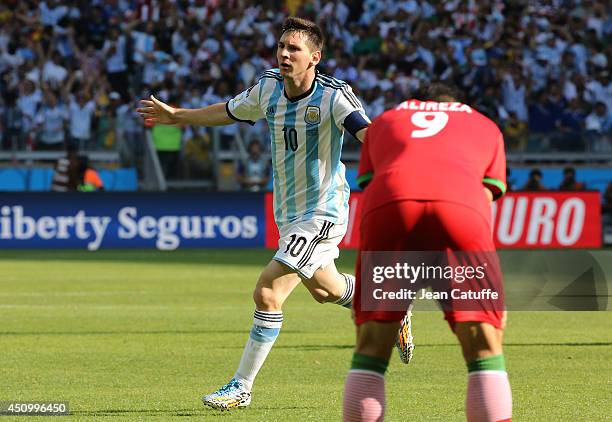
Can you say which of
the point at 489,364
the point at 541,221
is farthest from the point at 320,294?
the point at 541,221

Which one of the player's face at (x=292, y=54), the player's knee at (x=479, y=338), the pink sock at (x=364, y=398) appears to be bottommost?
the pink sock at (x=364, y=398)

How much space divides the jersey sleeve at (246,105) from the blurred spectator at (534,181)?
17555mm

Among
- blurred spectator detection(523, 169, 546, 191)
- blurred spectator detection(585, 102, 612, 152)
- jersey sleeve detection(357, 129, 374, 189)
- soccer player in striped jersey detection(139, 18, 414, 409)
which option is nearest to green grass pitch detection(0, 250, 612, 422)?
soccer player in striped jersey detection(139, 18, 414, 409)

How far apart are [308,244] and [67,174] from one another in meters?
17.2

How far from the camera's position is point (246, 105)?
8789 millimetres

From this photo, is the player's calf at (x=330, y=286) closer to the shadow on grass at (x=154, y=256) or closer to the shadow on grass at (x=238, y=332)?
the shadow on grass at (x=238, y=332)

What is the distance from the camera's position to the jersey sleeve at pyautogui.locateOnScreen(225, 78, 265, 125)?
28.8ft

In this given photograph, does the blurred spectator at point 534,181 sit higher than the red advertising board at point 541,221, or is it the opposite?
the blurred spectator at point 534,181

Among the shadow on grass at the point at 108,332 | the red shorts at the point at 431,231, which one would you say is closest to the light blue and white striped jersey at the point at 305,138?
the red shorts at the point at 431,231

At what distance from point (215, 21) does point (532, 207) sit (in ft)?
32.0

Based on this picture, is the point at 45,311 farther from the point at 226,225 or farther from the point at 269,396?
the point at 226,225

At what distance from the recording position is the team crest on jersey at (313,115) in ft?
27.9

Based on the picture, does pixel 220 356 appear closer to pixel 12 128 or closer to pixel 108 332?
pixel 108 332

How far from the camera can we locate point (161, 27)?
1186 inches
